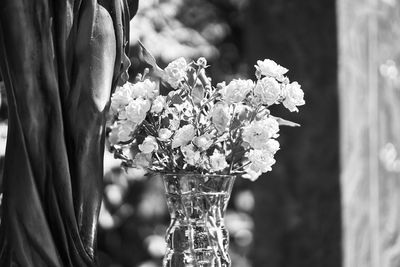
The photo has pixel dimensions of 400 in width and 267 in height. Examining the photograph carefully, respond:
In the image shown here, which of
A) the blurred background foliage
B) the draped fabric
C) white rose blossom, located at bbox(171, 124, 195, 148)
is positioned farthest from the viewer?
the blurred background foliage

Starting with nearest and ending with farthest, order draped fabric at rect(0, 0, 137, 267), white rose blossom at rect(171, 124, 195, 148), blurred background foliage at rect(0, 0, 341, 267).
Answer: draped fabric at rect(0, 0, 137, 267) → white rose blossom at rect(171, 124, 195, 148) → blurred background foliage at rect(0, 0, 341, 267)

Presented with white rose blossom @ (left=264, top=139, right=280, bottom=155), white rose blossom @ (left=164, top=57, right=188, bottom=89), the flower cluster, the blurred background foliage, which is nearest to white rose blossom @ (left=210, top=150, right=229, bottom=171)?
the flower cluster

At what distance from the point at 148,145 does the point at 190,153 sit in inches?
4.5

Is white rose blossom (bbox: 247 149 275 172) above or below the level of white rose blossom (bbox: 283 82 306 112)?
below

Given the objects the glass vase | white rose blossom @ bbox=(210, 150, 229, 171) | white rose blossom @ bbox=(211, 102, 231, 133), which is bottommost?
the glass vase

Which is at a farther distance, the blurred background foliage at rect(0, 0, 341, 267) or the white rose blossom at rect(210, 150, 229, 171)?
the blurred background foliage at rect(0, 0, 341, 267)

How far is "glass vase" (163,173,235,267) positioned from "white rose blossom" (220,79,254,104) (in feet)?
0.65

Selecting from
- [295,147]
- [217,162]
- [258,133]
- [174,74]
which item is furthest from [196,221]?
[295,147]

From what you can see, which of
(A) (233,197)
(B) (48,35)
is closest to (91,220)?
(B) (48,35)

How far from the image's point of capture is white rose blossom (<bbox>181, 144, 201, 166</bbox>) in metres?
2.95

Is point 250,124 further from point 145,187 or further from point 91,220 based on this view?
point 145,187

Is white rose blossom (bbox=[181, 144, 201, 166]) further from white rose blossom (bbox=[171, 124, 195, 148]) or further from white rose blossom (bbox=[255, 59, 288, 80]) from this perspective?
white rose blossom (bbox=[255, 59, 288, 80])

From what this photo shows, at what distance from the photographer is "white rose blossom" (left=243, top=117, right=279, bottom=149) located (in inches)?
117

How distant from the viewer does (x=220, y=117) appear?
296 cm
